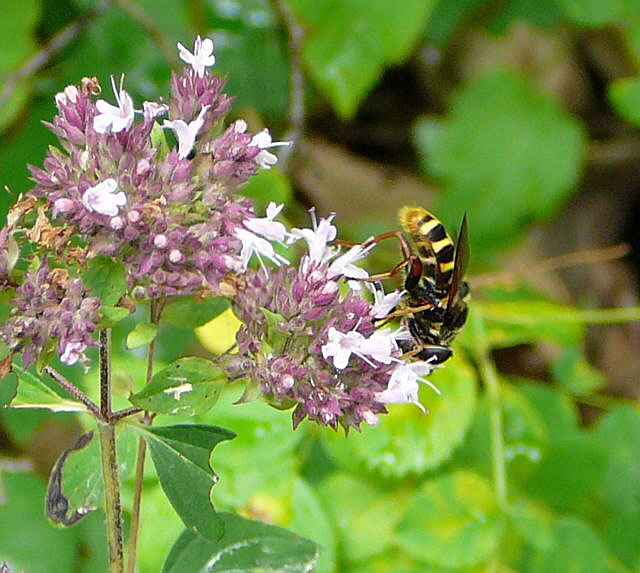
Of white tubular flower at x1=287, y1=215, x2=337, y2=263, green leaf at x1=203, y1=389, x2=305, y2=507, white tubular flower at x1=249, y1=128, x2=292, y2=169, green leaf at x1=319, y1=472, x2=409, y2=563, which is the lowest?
green leaf at x1=319, y1=472, x2=409, y2=563

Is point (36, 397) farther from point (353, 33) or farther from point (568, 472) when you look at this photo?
point (353, 33)

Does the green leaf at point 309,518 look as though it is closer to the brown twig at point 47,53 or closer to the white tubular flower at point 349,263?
the white tubular flower at point 349,263

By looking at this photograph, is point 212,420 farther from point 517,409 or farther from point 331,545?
point 517,409

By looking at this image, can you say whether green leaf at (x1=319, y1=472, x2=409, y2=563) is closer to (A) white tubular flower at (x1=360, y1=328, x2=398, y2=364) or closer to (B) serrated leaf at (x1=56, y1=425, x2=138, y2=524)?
(B) serrated leaf at (x1=56, y1=425, x2=138, y2=524)

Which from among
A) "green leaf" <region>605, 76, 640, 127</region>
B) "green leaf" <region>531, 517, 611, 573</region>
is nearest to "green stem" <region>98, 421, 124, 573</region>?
"green leaf" <region>531, 517, 611, 573</region>

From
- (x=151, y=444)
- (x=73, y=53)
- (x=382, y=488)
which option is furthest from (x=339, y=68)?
(x=151, y=444)

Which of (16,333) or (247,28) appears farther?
(247,28)
